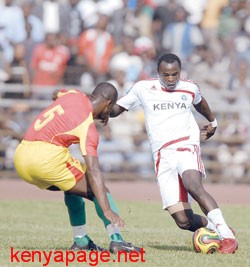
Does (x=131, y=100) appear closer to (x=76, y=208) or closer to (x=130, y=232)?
(x=76, y=208)

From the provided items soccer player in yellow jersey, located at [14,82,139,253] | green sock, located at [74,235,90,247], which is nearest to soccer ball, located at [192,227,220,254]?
soccer player in yellow jersey, located at [14,82,139,253]

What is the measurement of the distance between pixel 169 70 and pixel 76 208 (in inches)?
70.6

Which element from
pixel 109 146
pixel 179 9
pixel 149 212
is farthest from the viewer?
pixel 179 9

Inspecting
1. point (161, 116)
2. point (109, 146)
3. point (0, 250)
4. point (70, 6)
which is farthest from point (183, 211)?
point (70, 6)

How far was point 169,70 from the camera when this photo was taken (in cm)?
1066

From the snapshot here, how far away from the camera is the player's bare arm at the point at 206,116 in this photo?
11.3 meters

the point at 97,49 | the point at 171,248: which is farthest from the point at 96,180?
the point at 97,49

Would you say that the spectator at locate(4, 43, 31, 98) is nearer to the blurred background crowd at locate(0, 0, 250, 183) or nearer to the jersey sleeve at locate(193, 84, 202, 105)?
the blurred background crowd at locate(0, 0, 250, 183)

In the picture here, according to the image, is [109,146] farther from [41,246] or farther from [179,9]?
[41,246]

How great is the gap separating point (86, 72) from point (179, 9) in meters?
2.79

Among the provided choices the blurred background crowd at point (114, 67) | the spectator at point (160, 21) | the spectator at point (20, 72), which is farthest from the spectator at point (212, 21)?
the spectator at point (20, 72)

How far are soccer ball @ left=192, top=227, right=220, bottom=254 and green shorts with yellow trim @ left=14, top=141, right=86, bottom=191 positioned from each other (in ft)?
4.64

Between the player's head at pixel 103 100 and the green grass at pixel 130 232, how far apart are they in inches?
57.0

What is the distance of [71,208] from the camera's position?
10.4 meters
